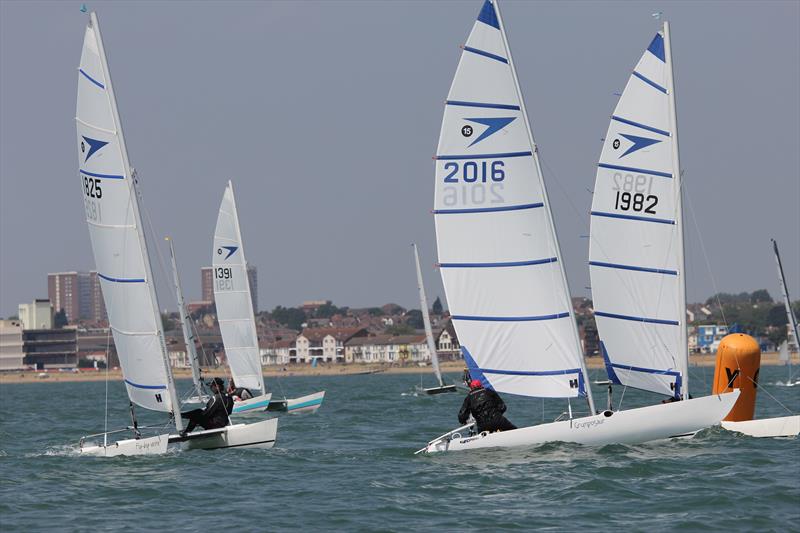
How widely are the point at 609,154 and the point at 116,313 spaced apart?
8315 mm

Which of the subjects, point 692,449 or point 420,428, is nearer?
point 692,449

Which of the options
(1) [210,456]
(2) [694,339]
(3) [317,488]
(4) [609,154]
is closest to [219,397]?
(1) [210,456]

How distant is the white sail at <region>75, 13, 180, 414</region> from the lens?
20.1 metres

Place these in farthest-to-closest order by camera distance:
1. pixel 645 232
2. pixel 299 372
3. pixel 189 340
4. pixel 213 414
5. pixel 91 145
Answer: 1. pixel 299 372
2. pixel 189 340
3. pixel 213 414
4. pixel 91 145
5. pixel 645 232

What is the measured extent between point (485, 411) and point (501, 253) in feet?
7.81

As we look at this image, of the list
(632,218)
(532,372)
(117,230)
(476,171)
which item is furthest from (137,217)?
(632,218)

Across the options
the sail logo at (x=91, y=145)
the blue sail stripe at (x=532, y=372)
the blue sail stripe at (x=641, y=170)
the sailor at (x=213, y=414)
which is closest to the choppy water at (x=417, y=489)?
the sailor at (x=213, y=414)

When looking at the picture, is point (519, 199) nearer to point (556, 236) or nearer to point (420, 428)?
point (556, 236)

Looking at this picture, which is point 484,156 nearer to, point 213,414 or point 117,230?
point 117,230

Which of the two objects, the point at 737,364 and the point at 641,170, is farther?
the point at 737,364

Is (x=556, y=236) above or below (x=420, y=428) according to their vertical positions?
above

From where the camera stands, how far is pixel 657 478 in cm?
1647

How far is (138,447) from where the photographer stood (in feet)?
67.1

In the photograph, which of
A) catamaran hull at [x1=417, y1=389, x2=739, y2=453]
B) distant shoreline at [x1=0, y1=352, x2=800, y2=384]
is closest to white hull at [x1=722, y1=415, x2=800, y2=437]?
catamaran hull at [x1=417, y1=389, x2=739, y2=453]
